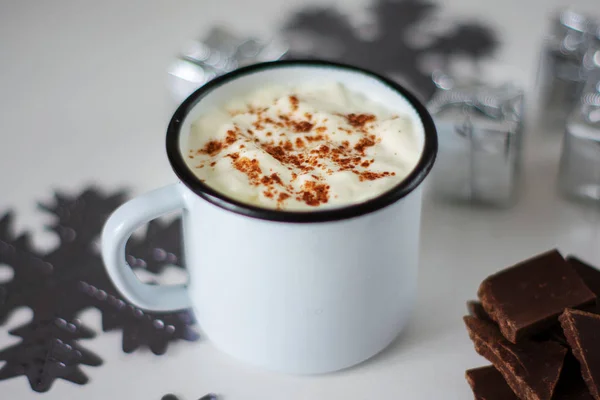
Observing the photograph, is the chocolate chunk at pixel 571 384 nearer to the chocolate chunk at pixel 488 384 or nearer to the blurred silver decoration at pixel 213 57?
the chocolate chunk at pixel 488 384

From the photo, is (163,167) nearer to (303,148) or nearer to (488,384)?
(303,148)

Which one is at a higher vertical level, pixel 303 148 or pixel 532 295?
pixel 303 148

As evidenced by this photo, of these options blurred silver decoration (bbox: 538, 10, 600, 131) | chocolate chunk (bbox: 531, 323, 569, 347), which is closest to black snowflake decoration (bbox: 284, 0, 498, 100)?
blurred silver decoration (bbox: 538, 10, 600, 131)

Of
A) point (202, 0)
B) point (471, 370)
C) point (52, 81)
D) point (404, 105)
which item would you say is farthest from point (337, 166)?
point (202, 0)

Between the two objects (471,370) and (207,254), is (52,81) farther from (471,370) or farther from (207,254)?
(471,370)

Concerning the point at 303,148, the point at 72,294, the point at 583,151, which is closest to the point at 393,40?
the point at 583,151

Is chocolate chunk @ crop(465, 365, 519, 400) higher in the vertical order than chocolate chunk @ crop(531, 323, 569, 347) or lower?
lower

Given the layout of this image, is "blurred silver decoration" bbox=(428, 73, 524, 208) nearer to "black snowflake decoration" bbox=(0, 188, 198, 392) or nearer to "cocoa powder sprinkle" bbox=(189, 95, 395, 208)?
"cocoa powder sprinkle" bbox=(189, 95, 395, 208)

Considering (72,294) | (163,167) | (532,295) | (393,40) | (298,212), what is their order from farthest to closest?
(393,40), (163,167), (72,294), (532,295), (298,212)
